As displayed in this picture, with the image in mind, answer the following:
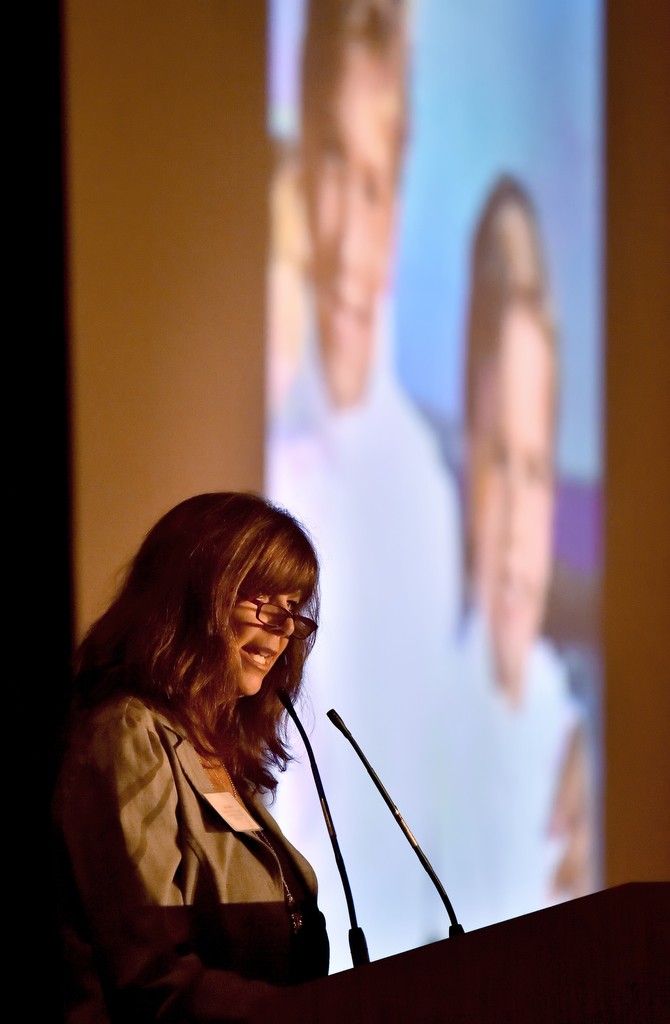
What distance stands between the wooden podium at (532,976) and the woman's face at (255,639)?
60cm

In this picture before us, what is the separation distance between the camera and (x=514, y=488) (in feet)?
11.5

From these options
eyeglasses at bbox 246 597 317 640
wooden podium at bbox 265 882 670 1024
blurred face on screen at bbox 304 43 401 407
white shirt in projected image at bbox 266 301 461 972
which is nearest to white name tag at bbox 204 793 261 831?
eyeglasses at bbox 246 597 317 640

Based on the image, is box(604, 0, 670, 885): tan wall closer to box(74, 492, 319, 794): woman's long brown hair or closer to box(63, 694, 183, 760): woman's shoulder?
box(74, 492, 319, 794): woman's long brown hair

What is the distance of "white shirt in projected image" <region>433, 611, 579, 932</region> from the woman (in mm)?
1367

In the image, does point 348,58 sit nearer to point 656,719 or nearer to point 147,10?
point 147,10

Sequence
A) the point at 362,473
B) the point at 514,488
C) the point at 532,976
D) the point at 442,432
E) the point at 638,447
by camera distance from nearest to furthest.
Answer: the point at 532,976 < the point at 362,473 < the point at 442,432 < the point at 514,488 < the point at 638,447

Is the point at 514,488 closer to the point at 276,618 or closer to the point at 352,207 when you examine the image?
the point at 352,207

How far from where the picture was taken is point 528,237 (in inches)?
141

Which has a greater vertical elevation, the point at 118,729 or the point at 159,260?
the point at 159,260

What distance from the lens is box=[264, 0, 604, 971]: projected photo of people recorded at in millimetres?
2779

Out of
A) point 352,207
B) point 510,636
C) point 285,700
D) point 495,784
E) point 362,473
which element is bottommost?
point 495,784

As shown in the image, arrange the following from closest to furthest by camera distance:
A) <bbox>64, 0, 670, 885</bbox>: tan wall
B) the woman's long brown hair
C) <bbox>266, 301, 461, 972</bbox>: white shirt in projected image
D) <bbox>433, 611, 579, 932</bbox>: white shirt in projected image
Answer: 1. the woman's long brown hair
2. <bbox>64, 0, 670, 885</bbox>: tan wall
3. <bbox>266, 301, 461, 972</bbox>: white shirt in projected image
4. <bbox>433, 611, 579, 932</bbox>: white shirt in projected image

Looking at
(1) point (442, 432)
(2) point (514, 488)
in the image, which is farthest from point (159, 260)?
(2) point (514, 488)

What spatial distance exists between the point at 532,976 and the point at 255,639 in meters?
0.67
